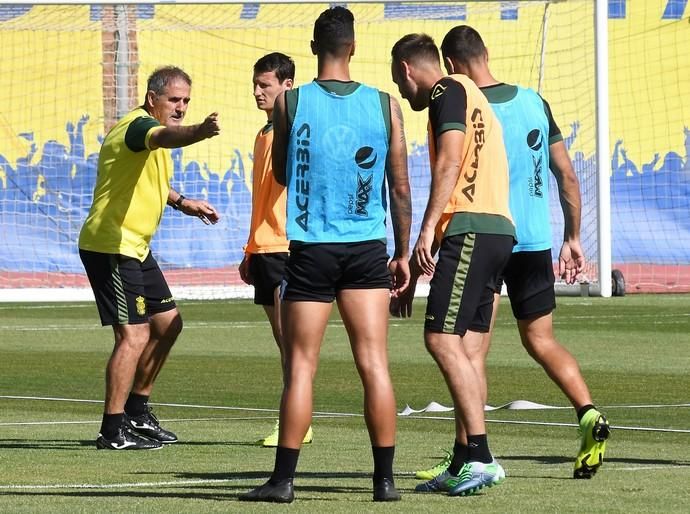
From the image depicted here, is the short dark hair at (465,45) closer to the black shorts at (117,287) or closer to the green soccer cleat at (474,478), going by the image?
the green soccer cleat at (474,478)

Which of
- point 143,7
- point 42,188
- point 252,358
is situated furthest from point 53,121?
point 252,358

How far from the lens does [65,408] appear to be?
41.7 ft

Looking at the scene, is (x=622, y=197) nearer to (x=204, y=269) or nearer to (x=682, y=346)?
(x=204, y=269)

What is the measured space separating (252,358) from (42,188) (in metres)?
14.6

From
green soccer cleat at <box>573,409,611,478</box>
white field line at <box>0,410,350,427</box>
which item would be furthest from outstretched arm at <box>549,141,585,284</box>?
white field line at <box>0,410,350,427</box>

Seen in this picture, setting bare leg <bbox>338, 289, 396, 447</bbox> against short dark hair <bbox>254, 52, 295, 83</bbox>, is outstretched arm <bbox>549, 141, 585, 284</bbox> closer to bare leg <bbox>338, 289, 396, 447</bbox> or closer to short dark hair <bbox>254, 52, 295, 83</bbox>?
bare leg <bbox>338, 289, 396, 447</bbox>

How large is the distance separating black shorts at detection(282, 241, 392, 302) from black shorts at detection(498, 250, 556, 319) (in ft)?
4.04

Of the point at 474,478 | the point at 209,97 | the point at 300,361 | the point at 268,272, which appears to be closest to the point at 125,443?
the point at 268,272

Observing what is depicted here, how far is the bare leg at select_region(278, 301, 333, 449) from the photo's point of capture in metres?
7.72

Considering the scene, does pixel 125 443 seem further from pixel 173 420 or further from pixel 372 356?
pixel 372 356

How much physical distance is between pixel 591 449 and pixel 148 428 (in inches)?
127

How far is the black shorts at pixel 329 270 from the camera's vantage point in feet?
25.6

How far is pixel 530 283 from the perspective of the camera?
8.93m

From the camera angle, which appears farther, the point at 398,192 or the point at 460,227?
the point at 460,227
